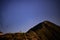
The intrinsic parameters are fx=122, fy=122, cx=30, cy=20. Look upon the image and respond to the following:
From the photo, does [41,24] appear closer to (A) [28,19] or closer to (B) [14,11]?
(A) [28,19]

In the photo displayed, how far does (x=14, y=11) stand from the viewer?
216 cm

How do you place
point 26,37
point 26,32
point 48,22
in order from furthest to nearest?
point 48,22
point 26,32
point 26,37

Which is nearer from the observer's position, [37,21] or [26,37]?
[26,37]

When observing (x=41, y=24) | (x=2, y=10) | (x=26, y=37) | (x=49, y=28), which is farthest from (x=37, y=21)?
(x=2, y=10)

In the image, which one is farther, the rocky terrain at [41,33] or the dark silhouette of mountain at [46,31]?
the dark silhouette of mountain at [46,31]

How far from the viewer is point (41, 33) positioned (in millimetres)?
2131

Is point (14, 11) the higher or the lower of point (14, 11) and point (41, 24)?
the higher

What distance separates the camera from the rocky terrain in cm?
192

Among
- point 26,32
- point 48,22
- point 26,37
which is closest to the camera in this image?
point 26,37

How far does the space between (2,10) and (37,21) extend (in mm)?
651

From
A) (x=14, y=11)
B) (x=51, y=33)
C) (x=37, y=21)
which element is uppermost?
(x=14, y=11)

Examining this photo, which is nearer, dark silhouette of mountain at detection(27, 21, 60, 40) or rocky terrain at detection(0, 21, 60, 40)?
rocky terrain at detection(0, 21, 60, 40)

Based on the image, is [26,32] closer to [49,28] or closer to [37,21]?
[37,21]

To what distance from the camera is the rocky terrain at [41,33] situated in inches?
75.4
